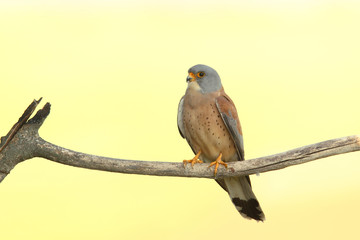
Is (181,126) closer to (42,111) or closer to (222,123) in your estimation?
(222,123)

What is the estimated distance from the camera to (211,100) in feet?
17.4

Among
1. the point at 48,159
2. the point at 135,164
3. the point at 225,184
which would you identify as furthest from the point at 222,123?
the point at 48,159

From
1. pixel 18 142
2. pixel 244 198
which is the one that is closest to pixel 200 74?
pixel 244 198

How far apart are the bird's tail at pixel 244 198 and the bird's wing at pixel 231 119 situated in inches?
10.0

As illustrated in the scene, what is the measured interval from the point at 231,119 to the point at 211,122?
19cm

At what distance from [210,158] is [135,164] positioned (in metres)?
0.96

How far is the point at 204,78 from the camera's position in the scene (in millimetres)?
5312

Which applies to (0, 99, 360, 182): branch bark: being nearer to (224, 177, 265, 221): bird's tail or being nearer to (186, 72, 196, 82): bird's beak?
(224, 177, 265, 221): bird's tail

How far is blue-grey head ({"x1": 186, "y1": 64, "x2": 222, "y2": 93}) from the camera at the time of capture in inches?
208

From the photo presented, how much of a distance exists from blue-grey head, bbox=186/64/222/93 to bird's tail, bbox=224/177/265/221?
920 mm

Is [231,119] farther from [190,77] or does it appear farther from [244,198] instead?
[244,198]

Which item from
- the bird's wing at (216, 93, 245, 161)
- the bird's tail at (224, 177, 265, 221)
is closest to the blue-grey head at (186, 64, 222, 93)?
the bird's wing at (216, 93, 245, 161)

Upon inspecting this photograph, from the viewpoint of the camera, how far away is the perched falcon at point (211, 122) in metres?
5.29

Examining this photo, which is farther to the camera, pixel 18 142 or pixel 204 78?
pixel 204 78
